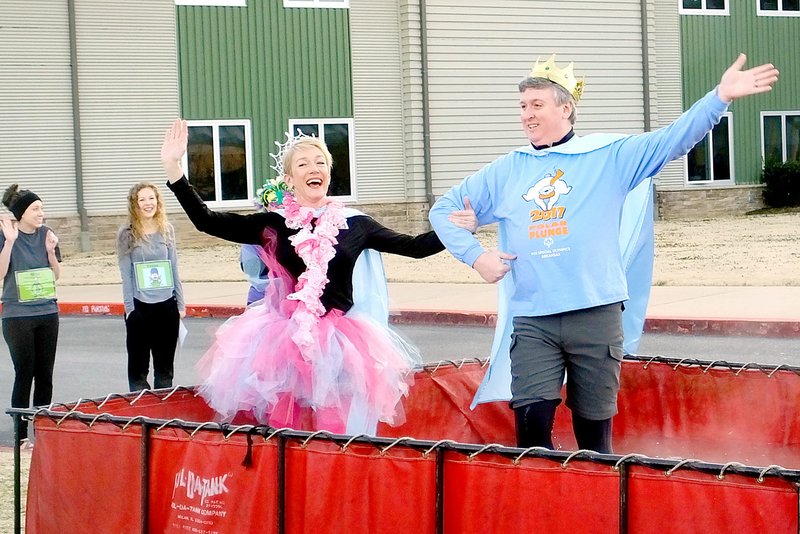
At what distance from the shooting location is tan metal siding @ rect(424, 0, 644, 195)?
86.4 feet

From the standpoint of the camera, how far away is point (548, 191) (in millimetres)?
4836

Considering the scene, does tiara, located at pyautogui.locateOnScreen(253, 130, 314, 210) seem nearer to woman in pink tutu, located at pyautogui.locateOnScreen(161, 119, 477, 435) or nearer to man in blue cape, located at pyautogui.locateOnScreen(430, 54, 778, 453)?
woman in pink tutu, located at pyautogui.locateOnScreen(161, 119, 477, 435)

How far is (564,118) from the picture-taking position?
16.3 feet

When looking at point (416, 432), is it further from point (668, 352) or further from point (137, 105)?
point (137, 105)

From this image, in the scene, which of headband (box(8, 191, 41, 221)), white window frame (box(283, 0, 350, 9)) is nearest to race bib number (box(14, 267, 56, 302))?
headband (box(8, 191, 41, 221))

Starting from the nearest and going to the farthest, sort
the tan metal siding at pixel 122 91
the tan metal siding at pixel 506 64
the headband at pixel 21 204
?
1. the headband at pixel 21 204
2. the tan metal siding at pixel 122 91
3. the tan metal siding at pixel 506 64

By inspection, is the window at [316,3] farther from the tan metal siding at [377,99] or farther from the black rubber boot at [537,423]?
the black rubber boot at [537,423]

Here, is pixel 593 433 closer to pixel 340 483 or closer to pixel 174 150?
pixel 340 483

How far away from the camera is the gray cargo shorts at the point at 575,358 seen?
4777 mm

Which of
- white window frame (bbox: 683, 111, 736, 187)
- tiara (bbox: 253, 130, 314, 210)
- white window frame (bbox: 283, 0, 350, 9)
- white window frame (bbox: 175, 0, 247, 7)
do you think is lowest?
tiara (bbox: 253, 130, 314, 210)

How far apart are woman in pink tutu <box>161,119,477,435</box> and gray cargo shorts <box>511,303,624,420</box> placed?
1.86 ft

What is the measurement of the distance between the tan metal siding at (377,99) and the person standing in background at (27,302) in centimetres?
1773

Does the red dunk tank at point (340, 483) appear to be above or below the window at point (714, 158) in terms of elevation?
below

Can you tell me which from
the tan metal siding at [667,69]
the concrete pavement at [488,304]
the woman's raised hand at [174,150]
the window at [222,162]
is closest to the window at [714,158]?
the tan metal siding at [667,69]
